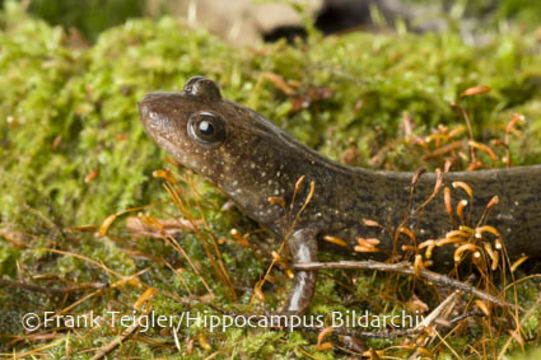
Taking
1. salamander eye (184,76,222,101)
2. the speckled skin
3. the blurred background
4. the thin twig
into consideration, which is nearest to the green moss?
the speckled skin

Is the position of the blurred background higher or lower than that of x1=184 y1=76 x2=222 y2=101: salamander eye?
higher

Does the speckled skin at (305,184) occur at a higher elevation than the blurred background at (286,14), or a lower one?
lower

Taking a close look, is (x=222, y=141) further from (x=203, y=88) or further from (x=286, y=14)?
(x=286, y=14)

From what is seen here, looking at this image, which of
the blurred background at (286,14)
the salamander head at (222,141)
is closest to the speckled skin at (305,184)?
the salamander head at (222,141)

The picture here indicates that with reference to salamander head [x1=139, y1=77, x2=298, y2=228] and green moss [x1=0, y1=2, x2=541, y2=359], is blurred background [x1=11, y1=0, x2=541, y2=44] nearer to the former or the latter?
green moss [x1=0, y1=2, x2=541, y2=359]

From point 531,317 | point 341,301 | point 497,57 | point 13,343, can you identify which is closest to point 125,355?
point 13,343

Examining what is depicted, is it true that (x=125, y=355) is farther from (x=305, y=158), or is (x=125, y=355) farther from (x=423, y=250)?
(x=423, y=250)

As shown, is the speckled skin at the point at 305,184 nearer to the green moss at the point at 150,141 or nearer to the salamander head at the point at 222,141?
the salamander head at the point at 222,141

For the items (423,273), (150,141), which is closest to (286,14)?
(150,141)
